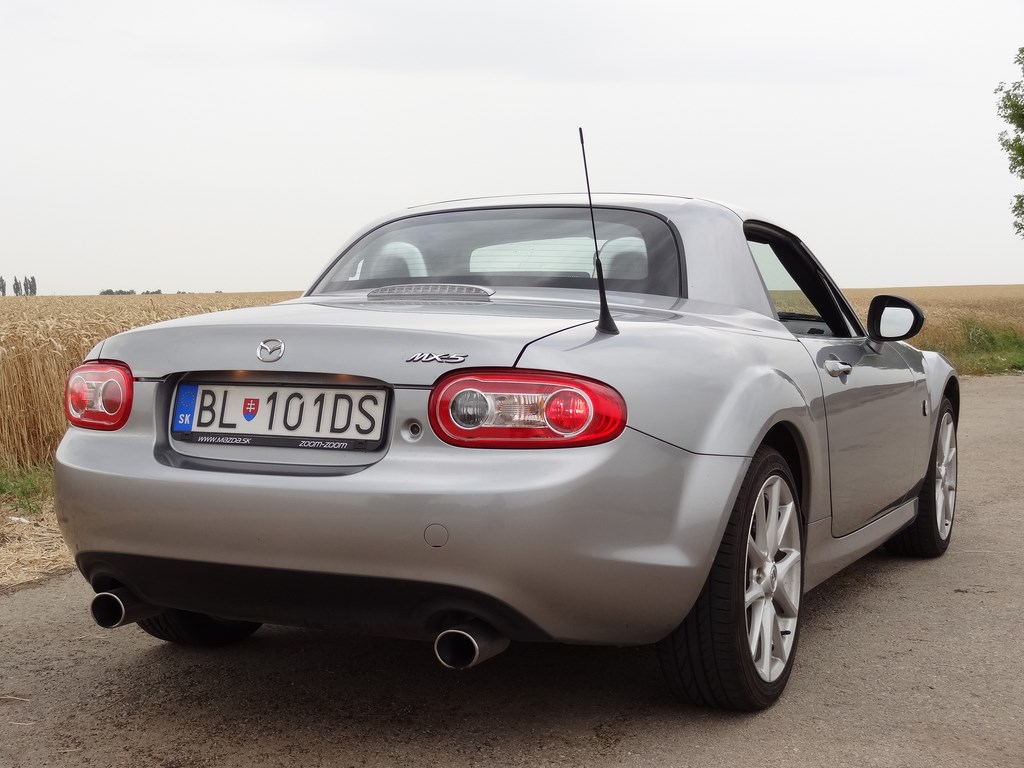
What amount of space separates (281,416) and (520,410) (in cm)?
61

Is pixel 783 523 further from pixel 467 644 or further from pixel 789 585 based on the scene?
pixel 467 644

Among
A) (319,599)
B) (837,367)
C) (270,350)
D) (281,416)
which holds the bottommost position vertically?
(319,599)

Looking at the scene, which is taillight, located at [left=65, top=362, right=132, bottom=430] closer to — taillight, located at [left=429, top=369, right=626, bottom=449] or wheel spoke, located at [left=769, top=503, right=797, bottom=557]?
taillight, located at [left=429, top=369, right=626, bottom=449]

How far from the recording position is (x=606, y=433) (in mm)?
2742

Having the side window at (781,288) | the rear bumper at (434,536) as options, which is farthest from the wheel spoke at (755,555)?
the side window at (781,288)

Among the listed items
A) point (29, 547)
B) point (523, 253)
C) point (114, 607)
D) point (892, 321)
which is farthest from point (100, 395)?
point (29, 547)

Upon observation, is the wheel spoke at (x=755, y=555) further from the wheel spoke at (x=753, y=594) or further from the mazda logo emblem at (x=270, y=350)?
the mazda logo emblem at (x=270, y=350)

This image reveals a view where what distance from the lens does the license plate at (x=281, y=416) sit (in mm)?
2818

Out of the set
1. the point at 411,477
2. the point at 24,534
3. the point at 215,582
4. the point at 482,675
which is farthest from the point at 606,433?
the point at 24,534

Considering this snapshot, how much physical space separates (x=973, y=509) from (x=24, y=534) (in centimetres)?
519

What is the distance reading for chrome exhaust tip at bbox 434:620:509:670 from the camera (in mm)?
2748

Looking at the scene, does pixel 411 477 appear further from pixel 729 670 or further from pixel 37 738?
pixel 37 738

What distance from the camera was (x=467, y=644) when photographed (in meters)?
2.78

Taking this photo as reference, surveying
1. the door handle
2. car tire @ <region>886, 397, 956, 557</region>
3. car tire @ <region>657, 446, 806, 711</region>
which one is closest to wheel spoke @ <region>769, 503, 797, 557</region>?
car tire @ <region>657, 446, 806, 711</region>
